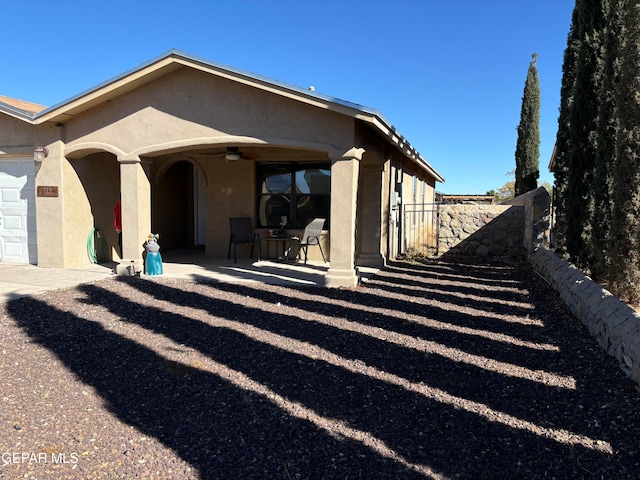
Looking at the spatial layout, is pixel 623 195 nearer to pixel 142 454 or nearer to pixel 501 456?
pixel 501 456

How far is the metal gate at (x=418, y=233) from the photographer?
1249 centimetres

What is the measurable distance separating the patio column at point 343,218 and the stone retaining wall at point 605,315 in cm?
323

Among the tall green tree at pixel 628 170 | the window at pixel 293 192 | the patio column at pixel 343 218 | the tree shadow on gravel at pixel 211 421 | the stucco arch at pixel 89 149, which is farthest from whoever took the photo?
the window at pixel 293 192

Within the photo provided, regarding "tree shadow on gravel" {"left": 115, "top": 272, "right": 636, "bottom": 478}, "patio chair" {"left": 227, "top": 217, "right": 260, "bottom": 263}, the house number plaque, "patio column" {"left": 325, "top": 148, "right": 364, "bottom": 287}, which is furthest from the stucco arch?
"tree shadow on gravel" {"left": 115, "top": 272, "right": 636, "bottom": 478}

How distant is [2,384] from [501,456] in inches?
146

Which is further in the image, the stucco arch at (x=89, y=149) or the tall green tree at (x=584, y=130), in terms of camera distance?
the stucco arch at (x=89, y=149)

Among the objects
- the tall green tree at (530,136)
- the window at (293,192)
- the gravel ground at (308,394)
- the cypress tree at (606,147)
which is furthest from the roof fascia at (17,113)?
the tall green tree at (530,136)

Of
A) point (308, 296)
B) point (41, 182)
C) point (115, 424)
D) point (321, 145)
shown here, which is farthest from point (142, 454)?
point (41, 182)

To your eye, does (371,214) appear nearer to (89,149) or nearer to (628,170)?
(628,170)

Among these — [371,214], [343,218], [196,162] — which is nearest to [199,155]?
[196,162]

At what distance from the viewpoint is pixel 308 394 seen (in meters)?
3.23

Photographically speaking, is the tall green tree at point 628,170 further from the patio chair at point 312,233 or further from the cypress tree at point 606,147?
the patio chair at point 312,233

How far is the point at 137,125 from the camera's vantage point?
316 inches

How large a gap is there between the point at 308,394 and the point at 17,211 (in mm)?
8745
